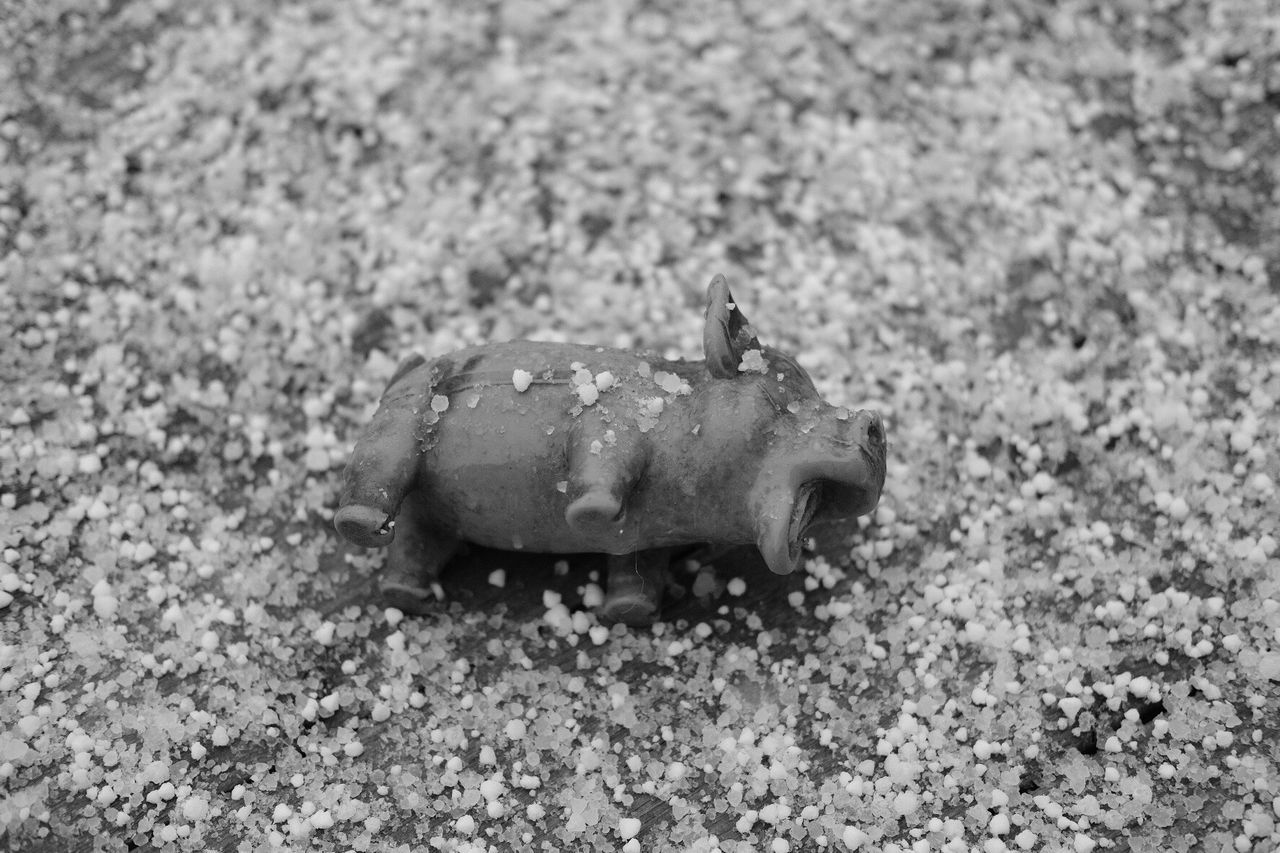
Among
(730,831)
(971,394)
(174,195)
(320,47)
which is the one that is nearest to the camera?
(730,831)

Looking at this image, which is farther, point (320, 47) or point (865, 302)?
point (320, 47)

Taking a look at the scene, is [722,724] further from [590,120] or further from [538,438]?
[590,120]

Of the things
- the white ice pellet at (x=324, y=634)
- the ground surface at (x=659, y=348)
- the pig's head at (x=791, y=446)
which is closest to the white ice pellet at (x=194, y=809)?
the ground surface at (x=659, y=348)

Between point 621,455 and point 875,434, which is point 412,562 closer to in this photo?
point 621,455

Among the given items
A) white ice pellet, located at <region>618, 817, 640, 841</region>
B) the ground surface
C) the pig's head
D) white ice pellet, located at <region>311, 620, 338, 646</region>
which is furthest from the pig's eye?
white ice pellet, located at <region>311, 620, 338, 646</region>

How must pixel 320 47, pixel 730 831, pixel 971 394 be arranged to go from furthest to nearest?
pixel 320 47, pixel 971 394, pixel 730 831

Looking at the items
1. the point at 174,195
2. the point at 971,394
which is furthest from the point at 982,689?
the point at 174,195

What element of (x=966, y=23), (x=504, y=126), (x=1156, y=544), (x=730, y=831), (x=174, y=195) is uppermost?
(x=966, y=23)

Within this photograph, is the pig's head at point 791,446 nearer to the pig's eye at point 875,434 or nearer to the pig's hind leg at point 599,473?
the pig's eye at point 875,434
